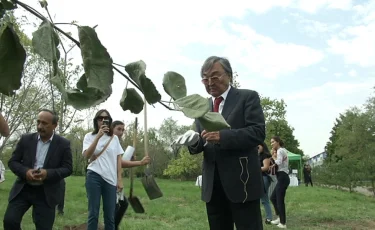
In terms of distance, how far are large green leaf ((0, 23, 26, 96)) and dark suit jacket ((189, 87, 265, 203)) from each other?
1730 mm

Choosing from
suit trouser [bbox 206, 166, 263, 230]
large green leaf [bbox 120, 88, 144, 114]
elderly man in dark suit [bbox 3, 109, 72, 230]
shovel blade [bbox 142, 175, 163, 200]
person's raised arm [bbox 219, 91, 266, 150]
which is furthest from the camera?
elderly man in dark suit [bbox 3, 109, 72, 230]

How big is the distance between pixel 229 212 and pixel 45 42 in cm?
220

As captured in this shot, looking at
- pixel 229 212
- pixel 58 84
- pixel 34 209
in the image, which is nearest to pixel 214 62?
pixel 229 212

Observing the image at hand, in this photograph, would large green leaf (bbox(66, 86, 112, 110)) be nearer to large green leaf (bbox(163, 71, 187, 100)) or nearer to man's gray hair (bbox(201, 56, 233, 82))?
large green leaf (bbox(163, 71, 187, 100))

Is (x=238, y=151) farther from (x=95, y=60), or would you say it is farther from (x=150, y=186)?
(x=95, y=60)

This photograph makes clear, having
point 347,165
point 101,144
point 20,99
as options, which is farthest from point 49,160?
point 347,165

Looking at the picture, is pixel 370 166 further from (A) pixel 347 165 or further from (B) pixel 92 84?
(B) pixel 92 84

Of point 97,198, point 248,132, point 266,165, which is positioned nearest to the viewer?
point 248,132

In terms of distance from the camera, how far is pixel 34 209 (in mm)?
3537

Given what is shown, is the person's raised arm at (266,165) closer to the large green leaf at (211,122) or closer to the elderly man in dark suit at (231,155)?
the elderly man in dark suit at (231,155)

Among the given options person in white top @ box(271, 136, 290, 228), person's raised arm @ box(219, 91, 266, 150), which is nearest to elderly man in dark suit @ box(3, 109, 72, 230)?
person's raised arm @ box(219, 91, 266, 150)

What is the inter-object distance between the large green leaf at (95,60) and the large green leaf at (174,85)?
111 millimetres

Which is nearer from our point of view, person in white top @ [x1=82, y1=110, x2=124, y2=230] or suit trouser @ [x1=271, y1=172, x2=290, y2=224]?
person in white top @ [x1=82, y1=110, x2=124, y2=230]

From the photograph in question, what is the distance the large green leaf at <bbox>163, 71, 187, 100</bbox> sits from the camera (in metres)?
0.80
